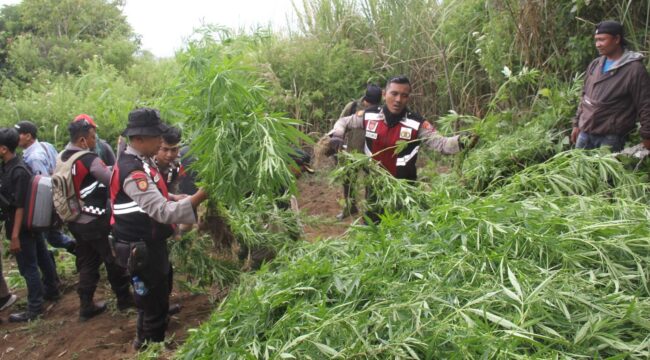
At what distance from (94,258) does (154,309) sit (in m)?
1.35

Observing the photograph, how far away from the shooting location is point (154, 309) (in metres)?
3.84

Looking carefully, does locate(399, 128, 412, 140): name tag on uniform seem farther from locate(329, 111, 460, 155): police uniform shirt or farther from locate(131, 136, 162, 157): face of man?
locate(131, 136, 162, 157): face of man

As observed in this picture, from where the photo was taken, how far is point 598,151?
393 cm

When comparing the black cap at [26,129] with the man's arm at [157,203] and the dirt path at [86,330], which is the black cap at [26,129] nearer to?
the dirt path at [86,330]

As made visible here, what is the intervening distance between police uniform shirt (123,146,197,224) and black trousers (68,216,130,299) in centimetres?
142

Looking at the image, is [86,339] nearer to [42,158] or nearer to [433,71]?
[42,158]

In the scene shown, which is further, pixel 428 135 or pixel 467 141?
pixel 428 135

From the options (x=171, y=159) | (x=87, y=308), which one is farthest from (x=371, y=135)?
(x=87, y=308)

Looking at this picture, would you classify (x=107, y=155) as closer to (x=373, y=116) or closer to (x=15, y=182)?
(x=15, y=182)

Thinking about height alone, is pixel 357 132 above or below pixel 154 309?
above

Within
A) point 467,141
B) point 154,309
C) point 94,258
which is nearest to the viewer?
point 154,309

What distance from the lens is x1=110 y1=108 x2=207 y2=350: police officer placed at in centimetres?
337

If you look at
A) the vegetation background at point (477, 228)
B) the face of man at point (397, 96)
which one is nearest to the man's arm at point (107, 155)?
the vegetation background at point (477, 228)

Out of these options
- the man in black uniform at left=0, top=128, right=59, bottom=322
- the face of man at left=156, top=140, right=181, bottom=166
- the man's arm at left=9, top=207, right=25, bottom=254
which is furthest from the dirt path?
the face of man at left=156, top=140, right=181, bottom=166
